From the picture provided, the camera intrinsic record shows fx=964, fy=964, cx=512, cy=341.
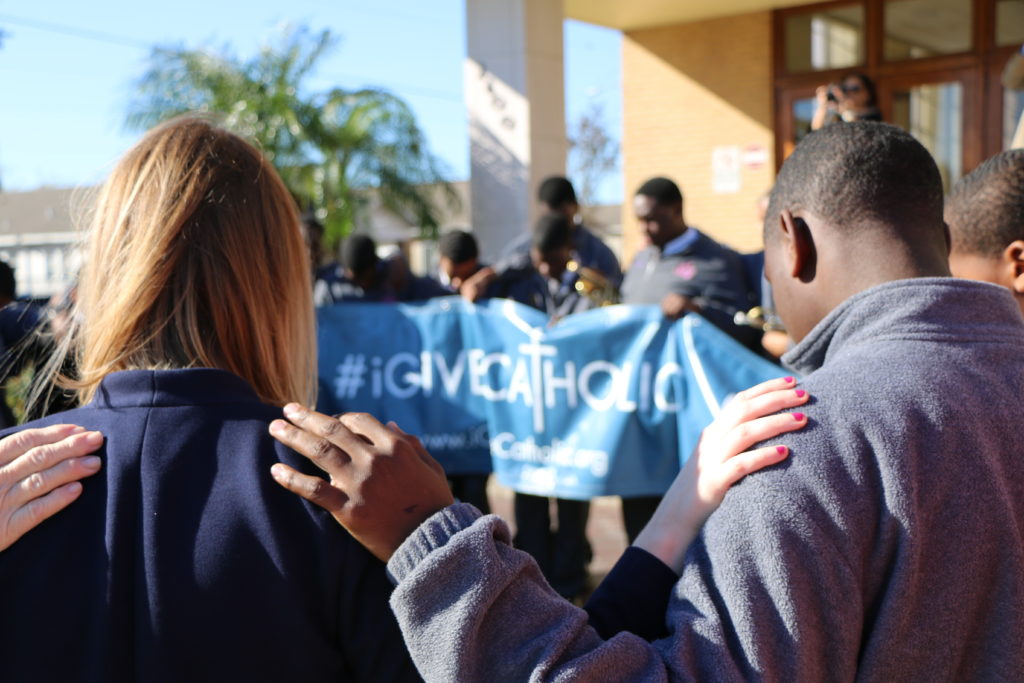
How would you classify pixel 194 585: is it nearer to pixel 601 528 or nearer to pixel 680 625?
pixel 680 625

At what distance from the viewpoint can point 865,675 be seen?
1.28 meters

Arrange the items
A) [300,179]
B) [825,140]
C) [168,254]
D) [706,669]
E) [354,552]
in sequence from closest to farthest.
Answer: [706,669] → [354,552] → [168,254] → [825,140] → [300,179]

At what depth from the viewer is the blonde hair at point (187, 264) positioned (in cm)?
156

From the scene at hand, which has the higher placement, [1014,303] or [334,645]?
[1014,303]

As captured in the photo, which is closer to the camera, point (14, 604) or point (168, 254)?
point (14, 604)

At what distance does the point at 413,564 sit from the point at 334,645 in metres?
0.22

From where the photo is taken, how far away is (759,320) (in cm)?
502

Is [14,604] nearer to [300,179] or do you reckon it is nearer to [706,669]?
[706,669]

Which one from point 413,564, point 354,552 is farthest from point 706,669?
point 354,552

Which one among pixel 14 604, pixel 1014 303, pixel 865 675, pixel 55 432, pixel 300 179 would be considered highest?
pixel 300 179

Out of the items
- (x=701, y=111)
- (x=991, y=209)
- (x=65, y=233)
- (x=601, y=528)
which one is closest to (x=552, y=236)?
(x=601, y=528)

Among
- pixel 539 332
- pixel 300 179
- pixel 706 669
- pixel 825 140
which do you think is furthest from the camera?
pixel 300 179

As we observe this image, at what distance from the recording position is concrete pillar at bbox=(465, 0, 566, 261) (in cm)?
859

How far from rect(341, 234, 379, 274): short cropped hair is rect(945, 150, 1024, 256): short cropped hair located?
493 centimetres
